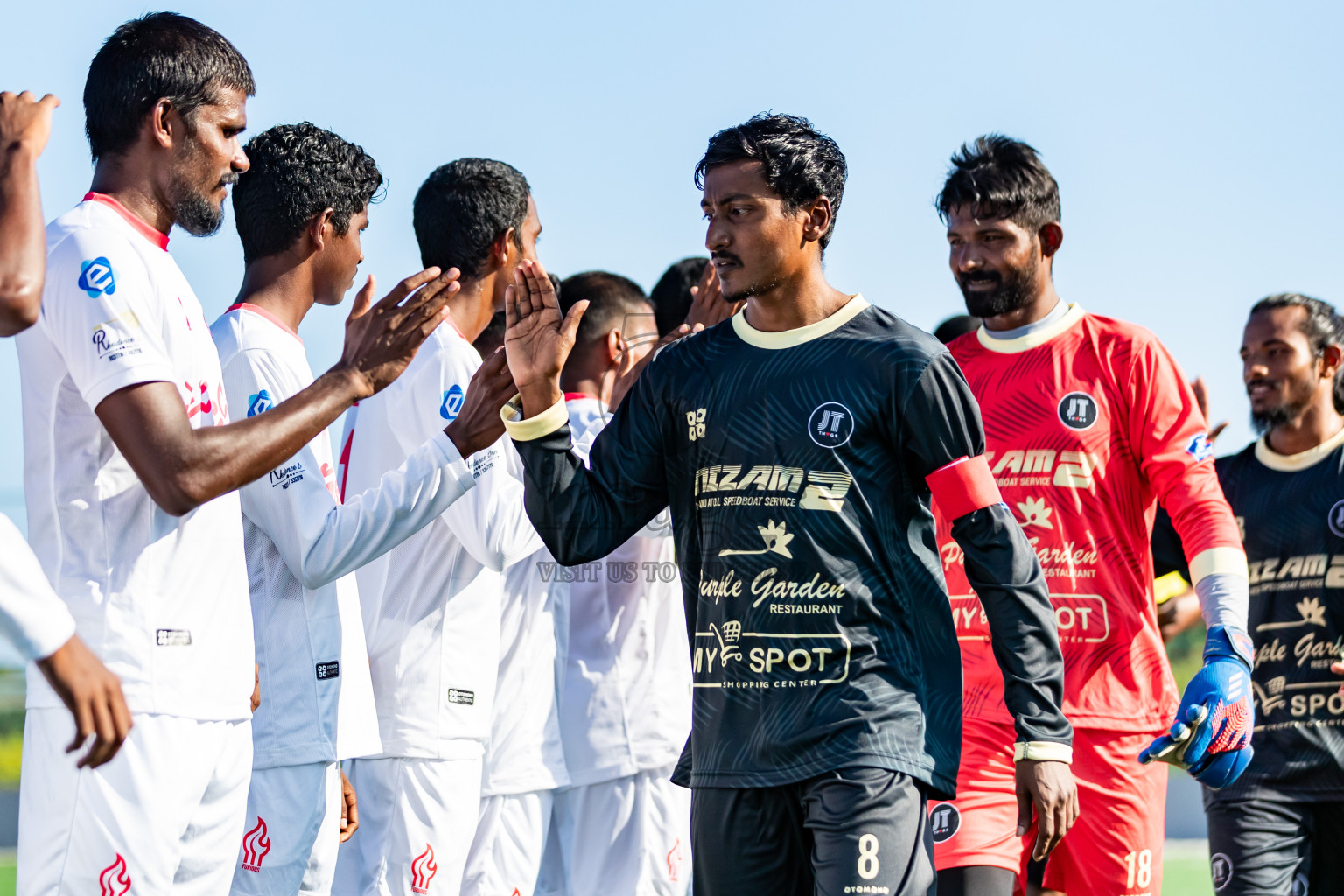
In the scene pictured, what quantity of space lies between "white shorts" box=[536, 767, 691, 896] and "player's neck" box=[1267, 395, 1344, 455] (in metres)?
3.02

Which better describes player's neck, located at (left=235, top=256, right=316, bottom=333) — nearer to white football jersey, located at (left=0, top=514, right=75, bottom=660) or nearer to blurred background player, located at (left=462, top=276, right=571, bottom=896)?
blurred background player, located at (left=462, top=276, right=571, bottom=896)

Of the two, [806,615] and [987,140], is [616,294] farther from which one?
[806,615]

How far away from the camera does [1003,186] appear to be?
209 inches

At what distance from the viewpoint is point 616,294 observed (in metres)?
6.75

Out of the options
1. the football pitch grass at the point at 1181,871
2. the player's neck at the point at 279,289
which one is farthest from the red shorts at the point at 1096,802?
the football pitch grass at the point at 1181,871

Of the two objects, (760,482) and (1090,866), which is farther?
(1090,866)

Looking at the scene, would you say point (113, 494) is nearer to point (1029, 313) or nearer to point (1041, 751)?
point (1041, 751)

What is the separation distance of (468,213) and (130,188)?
79.3 inches

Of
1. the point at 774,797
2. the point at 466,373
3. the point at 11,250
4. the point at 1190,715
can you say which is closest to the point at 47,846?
the point at 11,250

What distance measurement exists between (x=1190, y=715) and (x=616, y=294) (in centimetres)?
328

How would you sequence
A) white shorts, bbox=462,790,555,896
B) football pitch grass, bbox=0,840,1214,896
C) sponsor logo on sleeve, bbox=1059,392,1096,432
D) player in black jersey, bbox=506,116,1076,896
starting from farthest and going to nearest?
1. football pitch grass, bbox=0,840,1214,896
2. white shorts, bbox=462,790,555,896
3. sponsor logo on sleeve, bbox=1059,392,1096,432
4. player in black jersey, bbox=506,116,1076,896

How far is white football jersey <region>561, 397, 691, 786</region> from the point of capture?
5.95 m

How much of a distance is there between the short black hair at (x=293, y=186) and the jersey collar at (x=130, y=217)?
40.0 inches

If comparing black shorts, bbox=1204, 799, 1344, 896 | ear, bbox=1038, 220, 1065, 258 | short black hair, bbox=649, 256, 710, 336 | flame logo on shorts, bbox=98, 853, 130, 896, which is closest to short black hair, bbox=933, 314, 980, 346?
short black hair, bbox=649, 256, 710, 336
